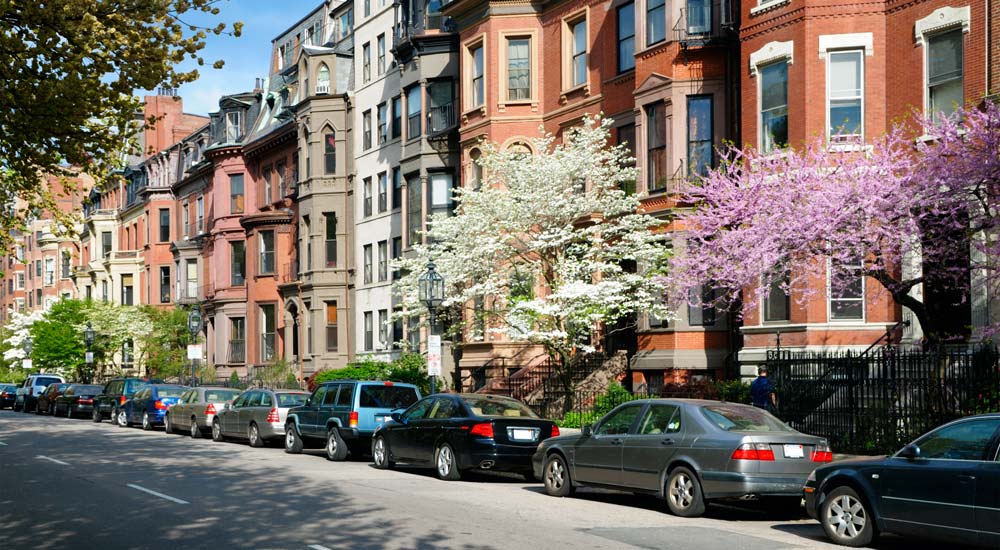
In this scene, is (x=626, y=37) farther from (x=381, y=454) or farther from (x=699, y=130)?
(x=381, y=454)

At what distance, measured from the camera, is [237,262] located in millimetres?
57688

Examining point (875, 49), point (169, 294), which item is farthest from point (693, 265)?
point (169, 294)

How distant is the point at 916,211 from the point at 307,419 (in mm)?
13128

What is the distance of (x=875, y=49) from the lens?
965 inches

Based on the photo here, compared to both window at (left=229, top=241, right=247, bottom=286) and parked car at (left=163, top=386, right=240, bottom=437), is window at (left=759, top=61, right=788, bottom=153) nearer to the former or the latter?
parked car at (left=163, top=386, right=240, bottom=437)

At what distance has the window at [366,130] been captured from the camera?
46875mm

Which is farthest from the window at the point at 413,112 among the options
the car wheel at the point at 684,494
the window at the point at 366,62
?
the car wheel at the point at 684,494

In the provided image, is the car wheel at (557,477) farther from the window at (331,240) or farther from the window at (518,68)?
the window at (331,240)

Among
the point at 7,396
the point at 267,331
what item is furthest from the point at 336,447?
the point at 7,396

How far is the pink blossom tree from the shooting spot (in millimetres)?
18531

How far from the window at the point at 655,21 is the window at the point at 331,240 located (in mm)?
22226

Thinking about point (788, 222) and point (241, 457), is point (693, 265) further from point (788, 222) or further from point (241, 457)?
point (241, 457)

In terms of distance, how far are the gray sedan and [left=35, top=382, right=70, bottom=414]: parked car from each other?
3628 cm

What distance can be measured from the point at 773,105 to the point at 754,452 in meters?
13.7
